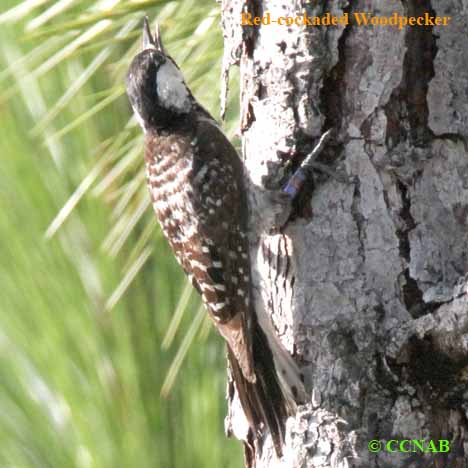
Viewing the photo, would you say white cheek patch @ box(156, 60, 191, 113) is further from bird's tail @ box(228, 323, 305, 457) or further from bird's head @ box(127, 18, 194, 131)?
bird's tail @ box(228, 323, 305, 457)

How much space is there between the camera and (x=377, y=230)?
1563 mm

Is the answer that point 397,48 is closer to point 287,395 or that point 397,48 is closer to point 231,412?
point 287,395

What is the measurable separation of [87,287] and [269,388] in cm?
42

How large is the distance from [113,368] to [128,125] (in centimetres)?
54

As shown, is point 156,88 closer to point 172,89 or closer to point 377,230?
point 172,89

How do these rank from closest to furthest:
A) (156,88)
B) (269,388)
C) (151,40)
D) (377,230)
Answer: (377,230)
(269,388)
(151,40)
(156,88)

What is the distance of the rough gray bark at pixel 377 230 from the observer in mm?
1523

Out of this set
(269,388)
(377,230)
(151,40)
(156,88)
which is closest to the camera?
(377,230)

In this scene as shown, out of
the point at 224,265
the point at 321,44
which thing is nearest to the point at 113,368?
the point at 224,265

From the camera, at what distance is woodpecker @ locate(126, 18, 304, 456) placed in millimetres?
1726

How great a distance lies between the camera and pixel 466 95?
1577mm

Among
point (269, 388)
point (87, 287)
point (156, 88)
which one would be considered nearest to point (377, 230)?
point (269, 388)

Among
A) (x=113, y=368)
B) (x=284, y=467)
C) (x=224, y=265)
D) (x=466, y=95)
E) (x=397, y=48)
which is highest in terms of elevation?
(x=397, y=48)

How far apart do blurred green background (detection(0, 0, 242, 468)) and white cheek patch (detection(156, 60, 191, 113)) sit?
0.07 metres
